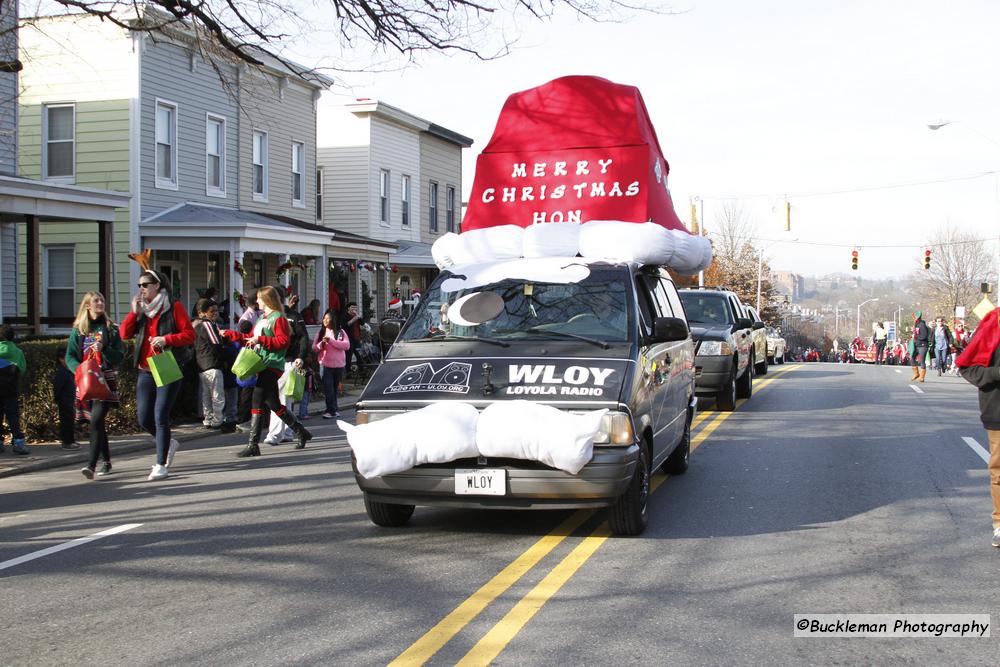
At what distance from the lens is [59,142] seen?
22.2 meters

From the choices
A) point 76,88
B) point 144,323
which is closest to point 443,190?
point 76,88

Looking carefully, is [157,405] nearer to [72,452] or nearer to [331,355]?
[72,452]

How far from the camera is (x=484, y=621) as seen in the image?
17.1ft

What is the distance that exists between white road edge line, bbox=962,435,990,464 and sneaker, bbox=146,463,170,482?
27.8 feet

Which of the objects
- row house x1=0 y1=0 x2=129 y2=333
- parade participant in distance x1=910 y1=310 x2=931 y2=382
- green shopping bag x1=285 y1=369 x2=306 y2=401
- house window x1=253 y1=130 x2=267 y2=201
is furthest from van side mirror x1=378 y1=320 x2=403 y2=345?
parade participant in distance x1=910 y1=310 x2=931 y2=382

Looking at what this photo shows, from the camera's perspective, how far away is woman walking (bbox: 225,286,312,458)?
1111 cm

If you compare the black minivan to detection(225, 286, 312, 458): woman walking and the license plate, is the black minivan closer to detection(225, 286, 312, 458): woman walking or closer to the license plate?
the license plate

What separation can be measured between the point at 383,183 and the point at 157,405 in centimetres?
2527

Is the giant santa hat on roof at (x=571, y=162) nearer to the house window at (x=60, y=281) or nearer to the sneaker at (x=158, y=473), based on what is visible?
the sneaker at (x=158, y=473)

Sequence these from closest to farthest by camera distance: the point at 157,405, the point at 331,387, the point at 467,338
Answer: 1. the point at 467,338
2. the point at 157,405
3. the point at 331,387

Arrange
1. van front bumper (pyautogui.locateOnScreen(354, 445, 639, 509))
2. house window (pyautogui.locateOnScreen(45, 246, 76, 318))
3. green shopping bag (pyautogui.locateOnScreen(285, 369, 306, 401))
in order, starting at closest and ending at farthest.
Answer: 1. van front bumper (pyautogui.locateOnScreen(354, 445, 639, 509))
2. green shopping bag (pyautogui.locateOnScreen(285, 369, 306, 401))
3. house window (pyautogui.locateOnScreen(45, 246, 76, 318))

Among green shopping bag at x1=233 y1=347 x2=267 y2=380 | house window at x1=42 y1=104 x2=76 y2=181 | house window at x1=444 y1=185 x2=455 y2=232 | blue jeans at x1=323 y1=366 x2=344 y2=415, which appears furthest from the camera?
house window at x1=444 y1=185 x2=455 y2=232

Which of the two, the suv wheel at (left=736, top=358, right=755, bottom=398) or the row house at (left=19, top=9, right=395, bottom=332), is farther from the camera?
the row house at (left=19, top=9, right=395, bottom=332)

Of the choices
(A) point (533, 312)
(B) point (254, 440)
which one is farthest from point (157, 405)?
(A) point (533, 312)
